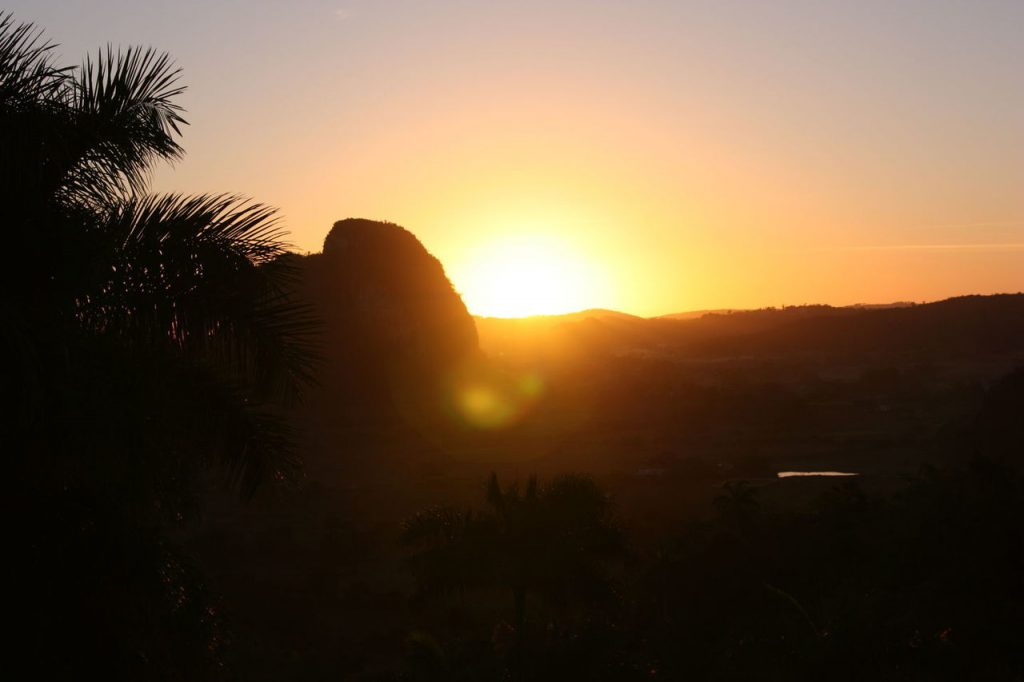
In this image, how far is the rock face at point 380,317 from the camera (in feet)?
172

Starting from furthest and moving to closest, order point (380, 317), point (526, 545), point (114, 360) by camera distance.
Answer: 1. point (380, 317)
2. point (526, 545)
3. point (114, 360)

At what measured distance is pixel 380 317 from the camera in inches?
2077

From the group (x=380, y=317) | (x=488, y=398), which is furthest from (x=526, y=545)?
(x=488, y=398)

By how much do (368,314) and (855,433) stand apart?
→ 25.4 meters

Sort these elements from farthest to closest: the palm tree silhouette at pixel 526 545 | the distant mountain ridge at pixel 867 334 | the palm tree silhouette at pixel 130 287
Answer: the distant mountain ridge at pixel 867 334 < the palm tree silhouette at pixel 526 545 < the palm tree silhouette at pixel 130 287

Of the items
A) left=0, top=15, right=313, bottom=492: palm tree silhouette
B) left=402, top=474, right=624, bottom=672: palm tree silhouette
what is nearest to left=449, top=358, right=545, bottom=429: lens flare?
left=402, top=474, right=624, bottom=672: palm tree silhouette

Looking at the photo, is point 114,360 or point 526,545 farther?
point 526,545

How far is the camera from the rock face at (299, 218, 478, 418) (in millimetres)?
52469

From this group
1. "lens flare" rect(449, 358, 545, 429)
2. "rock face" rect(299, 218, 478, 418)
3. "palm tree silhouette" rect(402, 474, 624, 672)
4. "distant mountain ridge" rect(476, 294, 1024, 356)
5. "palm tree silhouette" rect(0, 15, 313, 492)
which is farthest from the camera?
"distant mountain ridge" rect(476, 294, 1024, 356)

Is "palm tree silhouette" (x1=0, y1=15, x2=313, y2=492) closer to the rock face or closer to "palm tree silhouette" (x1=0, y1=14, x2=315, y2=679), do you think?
"palm tree silhouette" (x1=0, y1=14, x2=315, y2=679)

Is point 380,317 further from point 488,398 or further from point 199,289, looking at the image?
point 199,289

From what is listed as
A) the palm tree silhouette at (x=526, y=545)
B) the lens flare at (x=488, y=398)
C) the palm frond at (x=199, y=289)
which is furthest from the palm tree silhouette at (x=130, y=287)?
the lens flare at (x=488, y=398)

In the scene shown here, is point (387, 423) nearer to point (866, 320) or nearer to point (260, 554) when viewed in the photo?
point (260, 554)

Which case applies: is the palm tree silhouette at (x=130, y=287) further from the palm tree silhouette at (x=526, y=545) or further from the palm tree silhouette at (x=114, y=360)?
the palm tree silhouette at (x=526, y=545)
